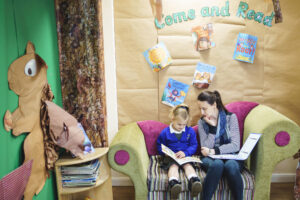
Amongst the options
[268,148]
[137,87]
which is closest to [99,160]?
[137,87]

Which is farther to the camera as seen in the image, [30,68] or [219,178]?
[219,178]

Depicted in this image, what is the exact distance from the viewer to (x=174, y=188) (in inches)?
72.2

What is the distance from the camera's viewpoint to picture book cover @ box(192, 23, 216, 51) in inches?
99.1

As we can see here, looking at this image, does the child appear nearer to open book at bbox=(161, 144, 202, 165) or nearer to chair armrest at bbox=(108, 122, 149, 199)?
open book at bbox=(161, 144, 202, 165)

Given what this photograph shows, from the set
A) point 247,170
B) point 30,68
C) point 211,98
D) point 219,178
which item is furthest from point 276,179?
point 30,68

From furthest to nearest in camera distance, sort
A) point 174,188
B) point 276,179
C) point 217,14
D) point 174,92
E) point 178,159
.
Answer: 1. point 276,179
2. point 174,92
3. point 217,14
4. point 178,159
5. point 174,188

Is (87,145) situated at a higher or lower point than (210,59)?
lower

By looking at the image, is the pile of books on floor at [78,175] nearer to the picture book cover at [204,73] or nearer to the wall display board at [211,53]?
the wall display board at [211,53]

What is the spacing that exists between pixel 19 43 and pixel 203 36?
1.74 m

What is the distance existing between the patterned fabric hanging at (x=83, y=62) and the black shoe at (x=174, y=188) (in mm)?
753

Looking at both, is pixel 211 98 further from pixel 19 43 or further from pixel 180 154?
pixel 19 43

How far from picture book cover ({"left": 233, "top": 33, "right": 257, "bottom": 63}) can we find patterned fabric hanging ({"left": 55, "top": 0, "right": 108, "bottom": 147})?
145 centimetres

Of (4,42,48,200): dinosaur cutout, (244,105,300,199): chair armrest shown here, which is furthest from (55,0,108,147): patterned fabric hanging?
(244,105,300,199): chair armrest

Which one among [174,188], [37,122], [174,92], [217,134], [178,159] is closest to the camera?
[37,122]
